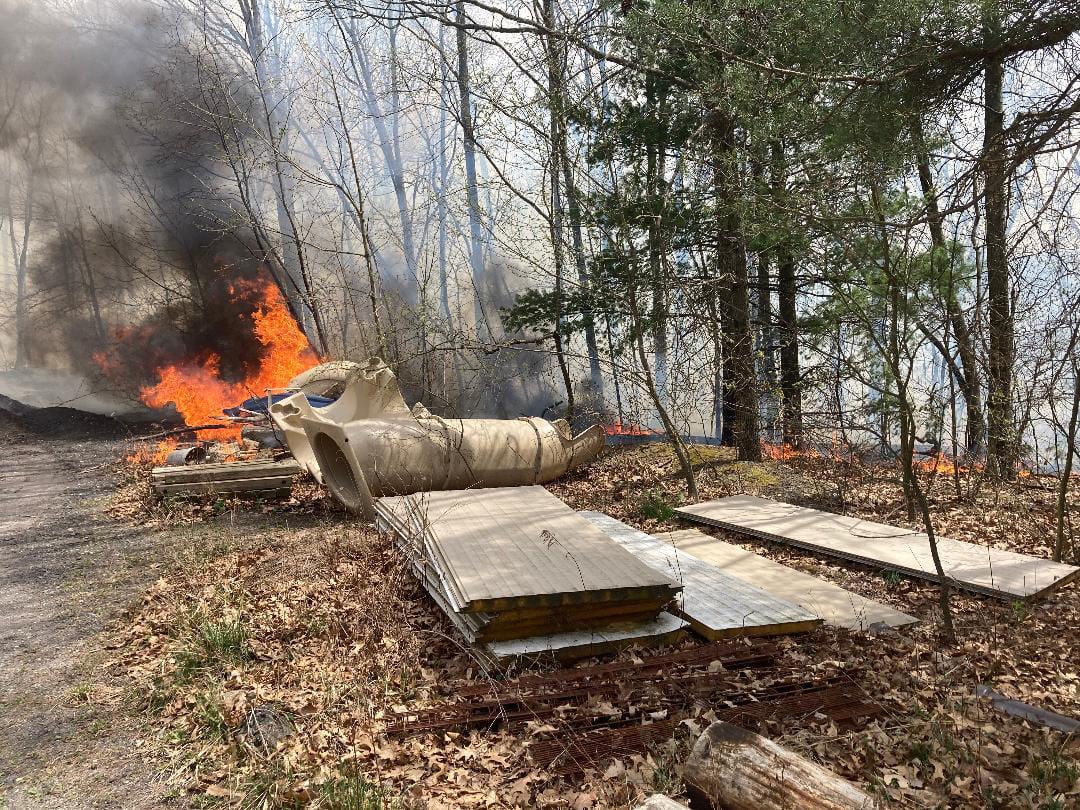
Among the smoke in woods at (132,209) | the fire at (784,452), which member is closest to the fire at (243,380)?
the smoke in woods at (132,209)

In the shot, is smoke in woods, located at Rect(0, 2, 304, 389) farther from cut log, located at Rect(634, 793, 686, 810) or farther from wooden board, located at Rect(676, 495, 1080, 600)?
cut log, located at Rect(634, 793, 686, 810)

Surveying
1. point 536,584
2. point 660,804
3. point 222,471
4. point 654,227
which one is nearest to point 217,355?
point 222,471

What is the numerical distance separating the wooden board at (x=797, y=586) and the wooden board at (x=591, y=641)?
1.19m

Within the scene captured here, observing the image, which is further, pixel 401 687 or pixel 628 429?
pixel 628 429

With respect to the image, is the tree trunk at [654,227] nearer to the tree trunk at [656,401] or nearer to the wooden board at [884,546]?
the tree trunk at [656,401]

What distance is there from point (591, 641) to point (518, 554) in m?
0.95

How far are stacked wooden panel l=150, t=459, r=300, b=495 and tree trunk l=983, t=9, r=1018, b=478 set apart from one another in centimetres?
827

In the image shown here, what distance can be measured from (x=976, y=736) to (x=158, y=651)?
5.00 m

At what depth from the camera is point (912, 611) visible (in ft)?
18.2

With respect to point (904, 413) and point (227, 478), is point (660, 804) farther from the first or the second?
point (227, 478)

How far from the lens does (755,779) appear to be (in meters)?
2.79

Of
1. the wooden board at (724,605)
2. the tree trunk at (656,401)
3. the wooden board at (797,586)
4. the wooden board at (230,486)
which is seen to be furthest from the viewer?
the wooden board at (230,486)

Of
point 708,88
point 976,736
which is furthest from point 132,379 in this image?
point 976,736

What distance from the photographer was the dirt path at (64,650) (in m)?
3.53
